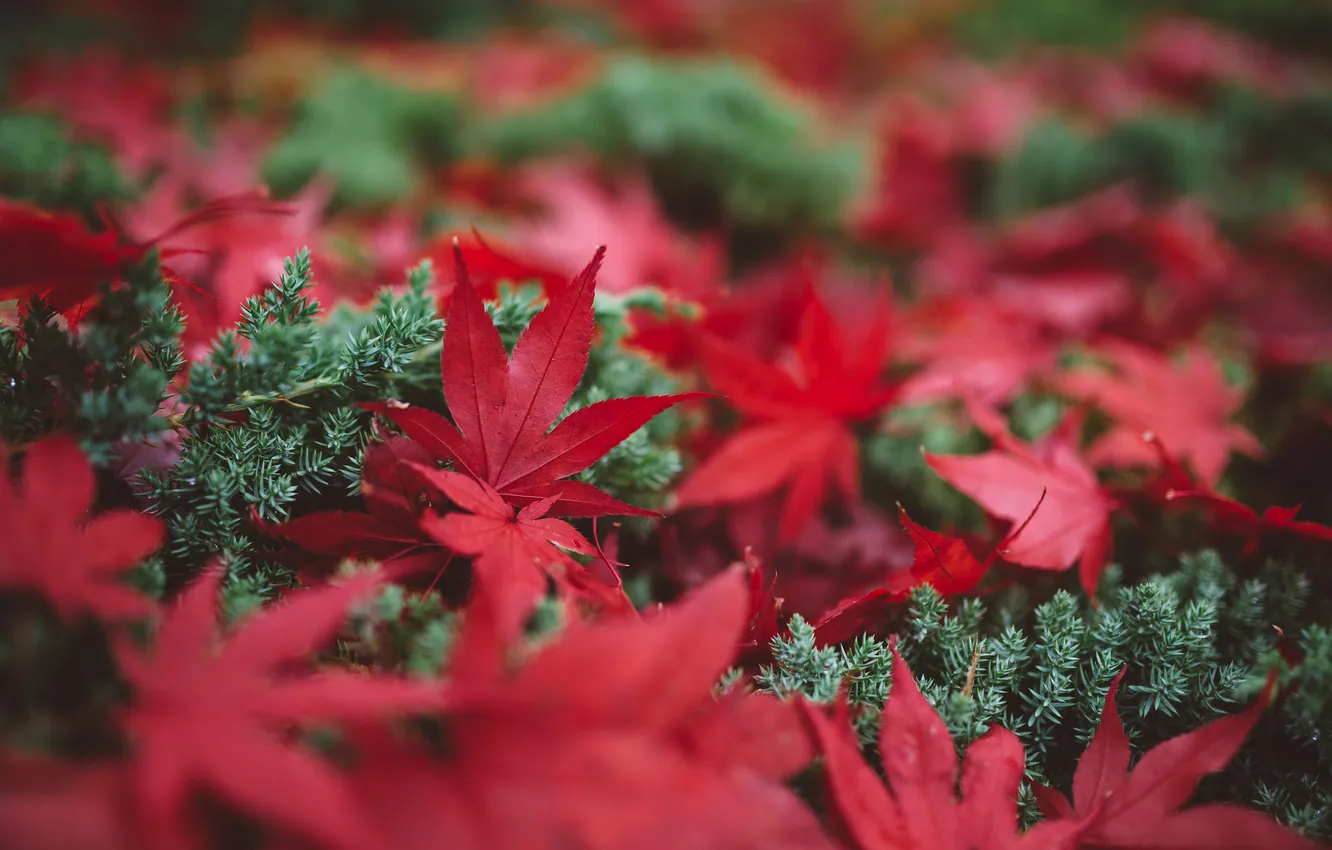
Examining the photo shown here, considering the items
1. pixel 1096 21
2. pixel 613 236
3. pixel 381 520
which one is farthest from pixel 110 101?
pixel 1096 21

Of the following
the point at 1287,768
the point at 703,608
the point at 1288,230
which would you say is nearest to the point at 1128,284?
the point at 1288,230

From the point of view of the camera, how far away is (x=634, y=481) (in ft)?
2.21

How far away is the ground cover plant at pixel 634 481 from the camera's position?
1.16ft

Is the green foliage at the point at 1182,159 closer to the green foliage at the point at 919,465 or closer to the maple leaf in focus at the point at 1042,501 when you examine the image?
the green foliage at the point at 919,465

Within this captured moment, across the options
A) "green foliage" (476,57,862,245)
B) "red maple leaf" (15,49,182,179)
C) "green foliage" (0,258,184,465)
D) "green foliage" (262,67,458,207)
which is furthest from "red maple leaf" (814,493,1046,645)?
"red maple leaf" (15,49,182,179)

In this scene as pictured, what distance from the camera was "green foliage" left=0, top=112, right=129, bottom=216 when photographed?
0.92 m

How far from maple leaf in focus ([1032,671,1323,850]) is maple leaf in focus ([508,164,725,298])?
23.7 inches

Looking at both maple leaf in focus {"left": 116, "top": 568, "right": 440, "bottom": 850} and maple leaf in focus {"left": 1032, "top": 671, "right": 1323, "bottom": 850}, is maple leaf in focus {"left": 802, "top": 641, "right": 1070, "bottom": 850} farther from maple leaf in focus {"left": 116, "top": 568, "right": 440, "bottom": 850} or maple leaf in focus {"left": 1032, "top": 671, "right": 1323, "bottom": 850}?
maple leaf in focus {"left": 116, "top": 568, "right": 440, "bottom": 850}

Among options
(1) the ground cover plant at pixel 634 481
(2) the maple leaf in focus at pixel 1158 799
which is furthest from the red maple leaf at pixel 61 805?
(2) the maple leaf in focus at pixel 1158 799

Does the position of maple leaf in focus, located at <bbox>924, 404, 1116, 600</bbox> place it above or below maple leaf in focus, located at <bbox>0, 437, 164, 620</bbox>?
below

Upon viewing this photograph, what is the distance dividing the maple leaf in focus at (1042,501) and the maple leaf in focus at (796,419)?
130 millimetres

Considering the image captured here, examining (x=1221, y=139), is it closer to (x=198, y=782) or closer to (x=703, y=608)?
(x=703, y=608)

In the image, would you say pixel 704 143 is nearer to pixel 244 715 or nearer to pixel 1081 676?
pixel 1081 676

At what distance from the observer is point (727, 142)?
1272 millimetres
